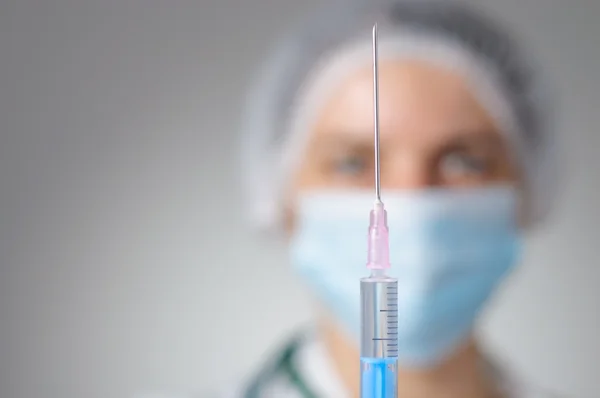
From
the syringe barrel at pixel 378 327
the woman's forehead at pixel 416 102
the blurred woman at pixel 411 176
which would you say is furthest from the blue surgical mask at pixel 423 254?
the syringe barrel at pixel 378 327

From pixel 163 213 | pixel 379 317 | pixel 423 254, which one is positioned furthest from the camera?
pixel 163 213

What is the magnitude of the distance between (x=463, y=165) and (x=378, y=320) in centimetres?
62

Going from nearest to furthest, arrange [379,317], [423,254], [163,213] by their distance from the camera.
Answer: [379,317]
[423,254]
[163,213]

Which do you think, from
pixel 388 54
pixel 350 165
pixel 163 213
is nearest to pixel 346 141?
pixel 350 165

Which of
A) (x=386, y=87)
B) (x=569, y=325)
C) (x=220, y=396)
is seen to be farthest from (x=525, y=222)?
(x=220, y=396)

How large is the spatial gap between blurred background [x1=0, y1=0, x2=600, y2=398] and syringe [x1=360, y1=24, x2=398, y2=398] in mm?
644

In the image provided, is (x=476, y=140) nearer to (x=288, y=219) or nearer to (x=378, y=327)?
(x=288, y=219)

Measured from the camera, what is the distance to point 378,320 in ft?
1.98

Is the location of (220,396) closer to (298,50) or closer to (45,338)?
Result: (45,338)

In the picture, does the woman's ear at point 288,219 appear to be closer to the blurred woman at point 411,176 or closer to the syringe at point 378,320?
the blurred woman at point 411,176

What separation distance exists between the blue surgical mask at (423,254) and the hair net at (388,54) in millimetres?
72

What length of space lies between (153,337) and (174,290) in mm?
90

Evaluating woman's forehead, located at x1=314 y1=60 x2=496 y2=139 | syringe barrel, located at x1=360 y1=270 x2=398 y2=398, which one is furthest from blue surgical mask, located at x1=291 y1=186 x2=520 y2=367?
syringe barrel, located at x1=360 y1=270 x2=398 y2=398

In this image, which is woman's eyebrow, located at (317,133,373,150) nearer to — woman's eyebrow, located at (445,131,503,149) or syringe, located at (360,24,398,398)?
woman's eyebrow, located at (445,131,503,149)
